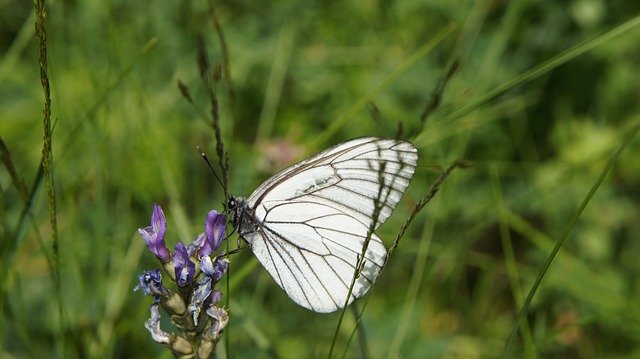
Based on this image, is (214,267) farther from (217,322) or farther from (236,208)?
(236,208)

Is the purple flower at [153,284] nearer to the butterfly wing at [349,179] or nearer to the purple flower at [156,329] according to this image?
the purple flower at [156,329]

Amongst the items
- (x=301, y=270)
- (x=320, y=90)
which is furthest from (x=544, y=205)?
(x=301, y=270)

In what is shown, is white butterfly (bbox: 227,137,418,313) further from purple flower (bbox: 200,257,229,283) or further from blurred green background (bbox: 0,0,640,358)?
blurred green background (bbox: 0,0,640,358)

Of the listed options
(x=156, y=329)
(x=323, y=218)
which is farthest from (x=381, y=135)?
(x=156, y=329)

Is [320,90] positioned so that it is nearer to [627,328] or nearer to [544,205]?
[544,205]

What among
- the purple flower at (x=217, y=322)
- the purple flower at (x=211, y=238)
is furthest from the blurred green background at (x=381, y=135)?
the purple flower at (x=217, y=322)

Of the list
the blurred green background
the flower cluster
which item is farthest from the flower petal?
the blurred green background
